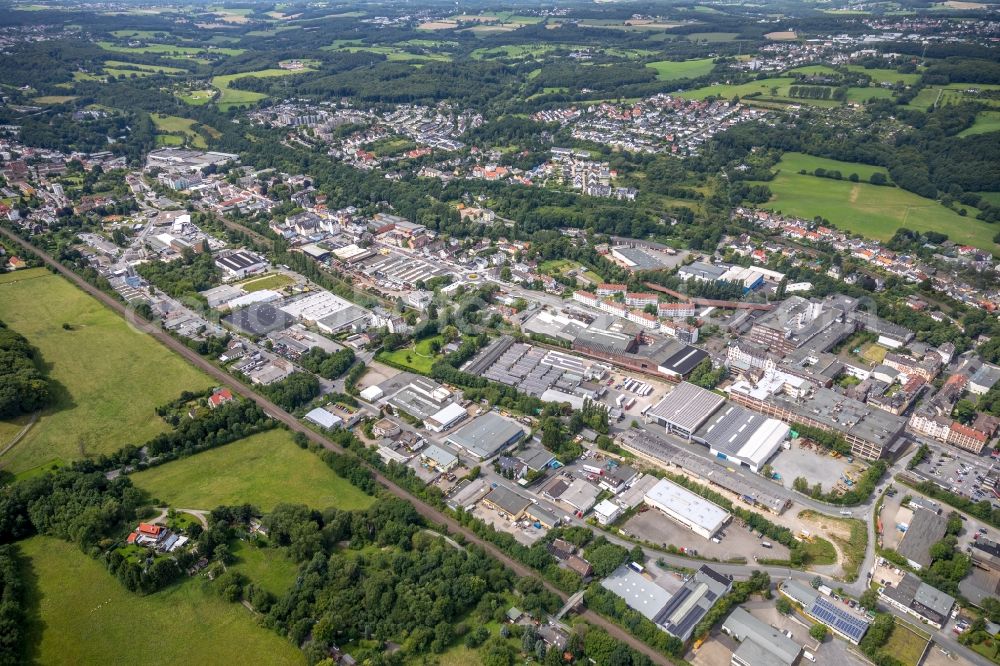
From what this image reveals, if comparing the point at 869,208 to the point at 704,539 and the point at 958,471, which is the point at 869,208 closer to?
the point at 958,471

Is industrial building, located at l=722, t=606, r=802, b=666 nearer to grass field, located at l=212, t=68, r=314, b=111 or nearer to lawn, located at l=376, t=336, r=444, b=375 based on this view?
lawn, located at l=376, t=336, r=444, b=375

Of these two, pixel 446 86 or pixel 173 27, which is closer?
pixel 446 86

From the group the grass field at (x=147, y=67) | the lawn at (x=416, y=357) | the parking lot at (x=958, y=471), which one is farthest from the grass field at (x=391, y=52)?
the parking lot at (x=958, y=471)

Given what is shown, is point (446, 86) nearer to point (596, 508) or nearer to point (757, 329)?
point (757, 329)

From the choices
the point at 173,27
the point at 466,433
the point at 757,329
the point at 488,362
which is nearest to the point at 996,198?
the point at 757,329

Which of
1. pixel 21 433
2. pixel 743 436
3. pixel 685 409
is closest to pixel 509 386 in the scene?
pixel 685 409

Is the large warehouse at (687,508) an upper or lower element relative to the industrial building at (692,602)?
lower

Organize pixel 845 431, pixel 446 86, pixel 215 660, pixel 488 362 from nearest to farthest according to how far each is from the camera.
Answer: pixel 215 660 → pixel 845 431 → pixel 488 362 → pixel 446 86

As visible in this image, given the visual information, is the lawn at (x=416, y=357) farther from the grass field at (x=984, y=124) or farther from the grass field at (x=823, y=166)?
the grass field at (x=984, y=124)
